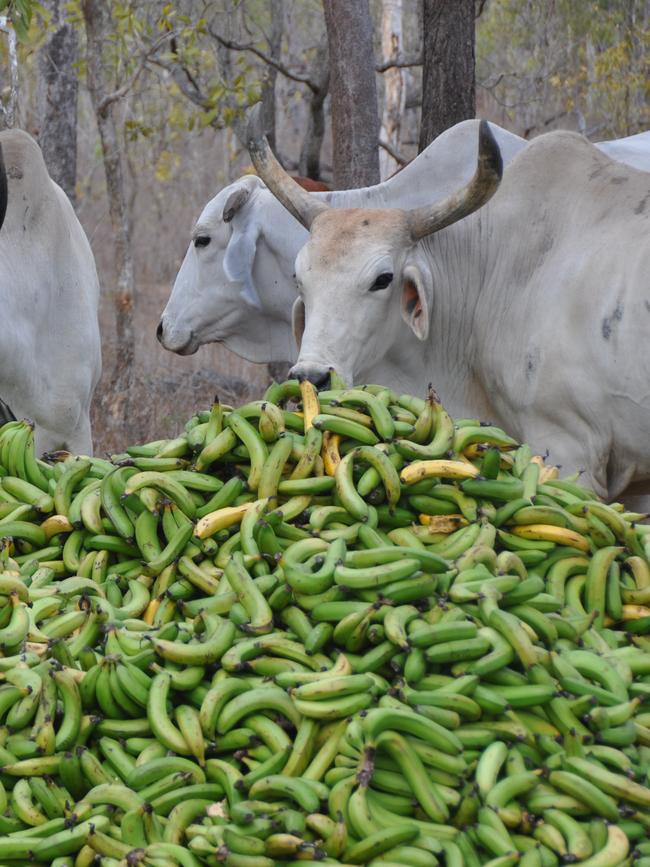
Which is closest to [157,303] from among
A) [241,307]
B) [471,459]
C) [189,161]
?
[189,161]

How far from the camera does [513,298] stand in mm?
4613

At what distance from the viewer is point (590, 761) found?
80.4 inches

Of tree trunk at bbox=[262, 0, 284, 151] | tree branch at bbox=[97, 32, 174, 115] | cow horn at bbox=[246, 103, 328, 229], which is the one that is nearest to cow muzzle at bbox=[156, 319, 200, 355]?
cow horn at bbox=[246, 103, 328, 229]

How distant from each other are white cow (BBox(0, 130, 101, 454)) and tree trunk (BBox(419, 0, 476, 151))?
202cm

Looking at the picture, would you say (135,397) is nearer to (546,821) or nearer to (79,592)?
(79,592)

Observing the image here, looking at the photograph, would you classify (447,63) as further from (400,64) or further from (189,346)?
(400,64)

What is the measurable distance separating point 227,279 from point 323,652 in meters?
3.69

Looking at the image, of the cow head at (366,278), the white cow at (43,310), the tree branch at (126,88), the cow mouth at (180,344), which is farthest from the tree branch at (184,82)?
the cow head at (366,278)

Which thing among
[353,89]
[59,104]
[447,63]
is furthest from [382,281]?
[59,104]

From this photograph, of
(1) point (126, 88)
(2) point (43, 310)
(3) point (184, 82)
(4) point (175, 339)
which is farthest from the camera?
(3) point (184, 82)

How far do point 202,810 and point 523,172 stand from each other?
3.21 metres

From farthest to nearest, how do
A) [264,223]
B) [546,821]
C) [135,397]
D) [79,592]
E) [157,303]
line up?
[157,303]
[135,397]
[264,223]
[79,592]
[546,821]

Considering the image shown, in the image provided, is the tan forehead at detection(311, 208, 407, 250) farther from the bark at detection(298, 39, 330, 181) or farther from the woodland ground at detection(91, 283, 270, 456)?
the bark at detection(298, 39, 330, 181)

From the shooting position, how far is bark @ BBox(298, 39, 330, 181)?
952 centimetres
